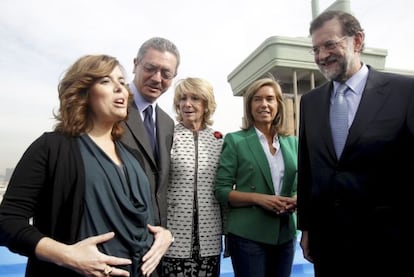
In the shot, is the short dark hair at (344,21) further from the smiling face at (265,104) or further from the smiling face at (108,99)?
the smiling face at (108,99)

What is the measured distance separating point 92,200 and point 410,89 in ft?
5.55

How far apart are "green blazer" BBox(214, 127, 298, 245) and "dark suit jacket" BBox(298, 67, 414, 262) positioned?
1.20 ft

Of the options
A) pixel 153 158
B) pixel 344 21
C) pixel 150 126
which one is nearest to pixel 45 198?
pixel 153 158

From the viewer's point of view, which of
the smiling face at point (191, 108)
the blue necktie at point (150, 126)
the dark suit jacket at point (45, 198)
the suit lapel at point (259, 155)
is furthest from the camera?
the smiling face at point (191, 108)

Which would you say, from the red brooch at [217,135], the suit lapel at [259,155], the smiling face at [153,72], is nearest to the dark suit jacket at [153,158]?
the smiling face at [153,72]

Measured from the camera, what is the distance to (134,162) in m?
1.60

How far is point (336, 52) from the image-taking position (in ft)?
6.50

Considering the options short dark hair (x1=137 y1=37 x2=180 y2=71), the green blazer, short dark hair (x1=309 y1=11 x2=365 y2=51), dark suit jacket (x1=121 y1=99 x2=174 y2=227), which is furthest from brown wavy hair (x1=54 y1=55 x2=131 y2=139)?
short dark hair (x1=309 y1=11 x2=365 y2=51)

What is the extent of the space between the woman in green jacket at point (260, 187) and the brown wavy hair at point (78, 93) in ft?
3.65

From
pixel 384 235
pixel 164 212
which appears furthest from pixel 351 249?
pixel 164 212

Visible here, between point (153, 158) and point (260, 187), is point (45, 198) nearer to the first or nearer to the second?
point (153, 158)

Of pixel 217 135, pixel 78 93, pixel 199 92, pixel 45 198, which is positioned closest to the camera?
pixel 45 198

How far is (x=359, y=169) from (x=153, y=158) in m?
1.15

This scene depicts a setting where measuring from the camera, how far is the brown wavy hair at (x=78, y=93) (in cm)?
146
